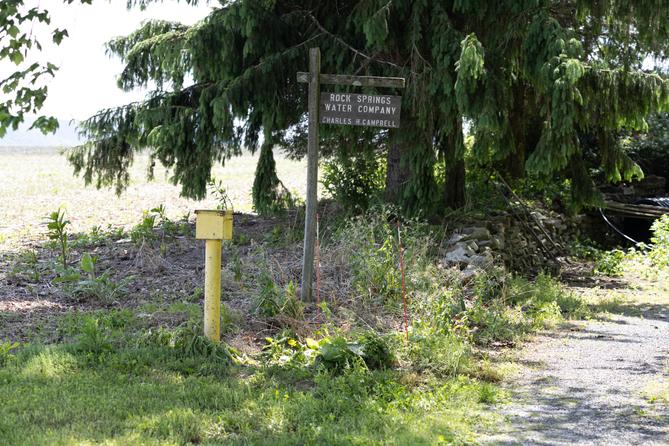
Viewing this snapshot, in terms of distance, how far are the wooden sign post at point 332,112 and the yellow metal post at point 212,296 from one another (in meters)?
1.48

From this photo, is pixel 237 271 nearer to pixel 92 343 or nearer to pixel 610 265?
pixel 92 343

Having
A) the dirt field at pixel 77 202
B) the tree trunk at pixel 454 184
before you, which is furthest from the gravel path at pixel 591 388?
the dirt field at pixel 77 202

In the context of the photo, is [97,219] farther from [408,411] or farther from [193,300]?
[408,411]

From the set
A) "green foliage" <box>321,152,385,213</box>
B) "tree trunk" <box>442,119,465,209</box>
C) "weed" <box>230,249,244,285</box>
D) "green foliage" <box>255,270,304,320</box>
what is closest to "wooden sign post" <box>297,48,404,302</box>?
"green foliage" <box>255,270,304,320</box>

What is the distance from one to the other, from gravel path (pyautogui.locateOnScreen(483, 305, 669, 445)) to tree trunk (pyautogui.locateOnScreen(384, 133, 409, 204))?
3.84 meters

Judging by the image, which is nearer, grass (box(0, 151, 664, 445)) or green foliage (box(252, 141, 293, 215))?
grass (box(0, 151, 664, 445))

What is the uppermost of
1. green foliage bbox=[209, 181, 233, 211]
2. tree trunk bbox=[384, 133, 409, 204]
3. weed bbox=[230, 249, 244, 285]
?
Result: tree trunk bbox=[384, 133, 409, 204]

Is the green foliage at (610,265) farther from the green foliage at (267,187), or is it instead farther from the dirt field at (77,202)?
the dirt field at (77,202)

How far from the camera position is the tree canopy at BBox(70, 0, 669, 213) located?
394 inches

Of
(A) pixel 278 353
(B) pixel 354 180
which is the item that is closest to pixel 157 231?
(B) pixel 354 180

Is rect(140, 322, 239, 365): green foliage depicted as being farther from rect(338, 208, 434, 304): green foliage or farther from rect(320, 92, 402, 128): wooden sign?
rect(320, 92, 402, 128): wooden sign

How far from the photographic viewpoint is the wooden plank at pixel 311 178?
8266mm

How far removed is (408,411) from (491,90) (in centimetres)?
548

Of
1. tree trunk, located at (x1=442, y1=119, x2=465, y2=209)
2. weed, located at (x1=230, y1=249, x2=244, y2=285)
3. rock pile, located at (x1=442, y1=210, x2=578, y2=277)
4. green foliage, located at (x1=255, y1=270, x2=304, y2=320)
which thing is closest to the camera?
green foliage, located at (x1=255, y1=270, x2=304, y2=320)
